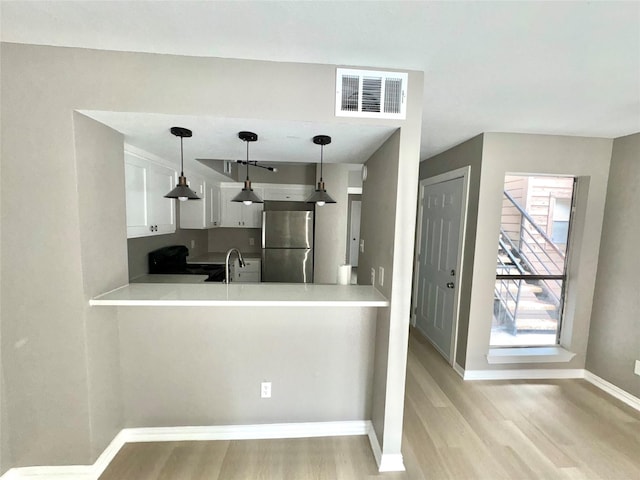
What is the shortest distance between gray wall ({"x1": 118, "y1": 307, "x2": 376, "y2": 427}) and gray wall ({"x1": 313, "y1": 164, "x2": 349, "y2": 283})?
2364 mm

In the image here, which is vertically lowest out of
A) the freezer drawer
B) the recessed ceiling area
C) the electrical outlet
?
the electrical outlet

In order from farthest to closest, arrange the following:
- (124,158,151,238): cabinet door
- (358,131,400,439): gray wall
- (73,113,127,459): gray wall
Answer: (124,158,151,238): cabinet door
(358,131,400,439): gray wall
(73,113,127,459): gray wall

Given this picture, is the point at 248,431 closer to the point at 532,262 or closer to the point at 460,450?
the point at 460,450

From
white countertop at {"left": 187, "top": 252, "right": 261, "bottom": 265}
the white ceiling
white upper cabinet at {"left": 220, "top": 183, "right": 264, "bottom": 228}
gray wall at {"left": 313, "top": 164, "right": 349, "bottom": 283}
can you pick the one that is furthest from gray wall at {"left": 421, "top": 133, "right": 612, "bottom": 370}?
white upper cabinet at {"left": 220, "top": 183, "right": 264, "bottom": 228}

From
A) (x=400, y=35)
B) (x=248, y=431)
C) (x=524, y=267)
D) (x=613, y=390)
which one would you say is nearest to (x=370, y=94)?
(x=400, y=35)

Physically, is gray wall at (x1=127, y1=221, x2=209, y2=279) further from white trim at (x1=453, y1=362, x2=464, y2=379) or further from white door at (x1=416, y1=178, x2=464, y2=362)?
white trim at (x1=453, y1=362, x2=464, y2=379)

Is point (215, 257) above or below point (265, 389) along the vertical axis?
above

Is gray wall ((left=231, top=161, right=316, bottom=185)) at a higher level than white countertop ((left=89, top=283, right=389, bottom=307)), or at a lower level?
→ higher

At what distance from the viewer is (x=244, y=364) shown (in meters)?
1.84

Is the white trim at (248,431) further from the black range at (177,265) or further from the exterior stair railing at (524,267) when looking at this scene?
the exterior stair railing at (524,267)

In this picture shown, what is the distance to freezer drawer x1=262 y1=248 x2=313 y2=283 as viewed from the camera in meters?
4.06

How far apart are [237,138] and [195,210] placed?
209 cm

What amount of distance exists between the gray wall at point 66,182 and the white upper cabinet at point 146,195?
1.50 ft

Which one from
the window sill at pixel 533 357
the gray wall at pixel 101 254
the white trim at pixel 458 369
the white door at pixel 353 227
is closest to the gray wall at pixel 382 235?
the white trim at pixel 458 369
